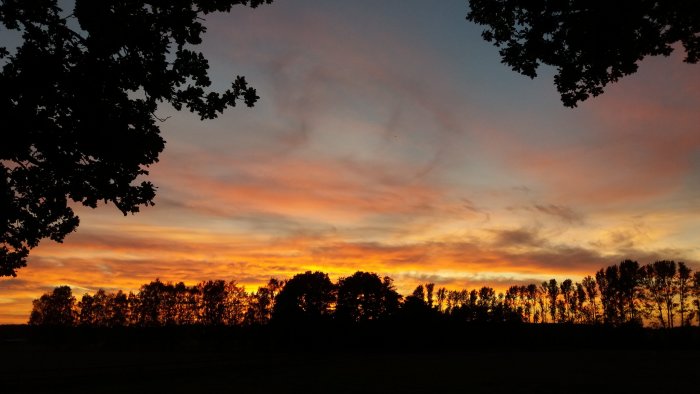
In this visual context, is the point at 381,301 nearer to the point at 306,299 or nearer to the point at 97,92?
the point at 306,299

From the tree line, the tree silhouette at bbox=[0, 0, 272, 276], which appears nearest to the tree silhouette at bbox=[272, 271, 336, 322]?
the tree line

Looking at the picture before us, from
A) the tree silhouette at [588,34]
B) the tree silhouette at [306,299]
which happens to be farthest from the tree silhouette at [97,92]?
the tree silhouette at [306,299]

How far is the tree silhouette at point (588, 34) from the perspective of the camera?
10.1 meters

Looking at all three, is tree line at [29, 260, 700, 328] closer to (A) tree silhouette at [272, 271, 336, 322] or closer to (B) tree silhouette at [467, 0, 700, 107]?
(A) tree silhouette at [272, 271, 336, 322]

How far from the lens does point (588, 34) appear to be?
10.6m

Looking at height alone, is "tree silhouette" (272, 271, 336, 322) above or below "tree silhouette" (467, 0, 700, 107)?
below

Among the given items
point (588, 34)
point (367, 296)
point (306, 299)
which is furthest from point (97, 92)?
point (367, 296)

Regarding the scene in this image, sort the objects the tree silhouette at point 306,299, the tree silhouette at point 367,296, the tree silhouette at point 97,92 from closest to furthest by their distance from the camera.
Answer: the tree silhouette at point 97,92
the tree silhouette at point 306,299
the tree silhouette at point 367,296

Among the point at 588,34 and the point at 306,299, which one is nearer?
the point at 588,34

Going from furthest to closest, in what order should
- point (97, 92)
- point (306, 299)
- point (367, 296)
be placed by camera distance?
point (367, 296)
point (306, 299)
point (97, 92)

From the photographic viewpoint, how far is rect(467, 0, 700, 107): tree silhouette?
33.1 feet

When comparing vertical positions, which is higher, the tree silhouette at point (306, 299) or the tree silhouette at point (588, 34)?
the tree silhouette at point (588, 34)

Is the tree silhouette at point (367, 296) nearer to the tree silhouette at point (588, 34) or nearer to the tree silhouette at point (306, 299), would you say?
the tree silhouette at point (306, 299)

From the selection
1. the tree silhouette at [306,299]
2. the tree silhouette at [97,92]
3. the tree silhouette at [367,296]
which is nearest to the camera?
the tree silhouette at [97,92]
